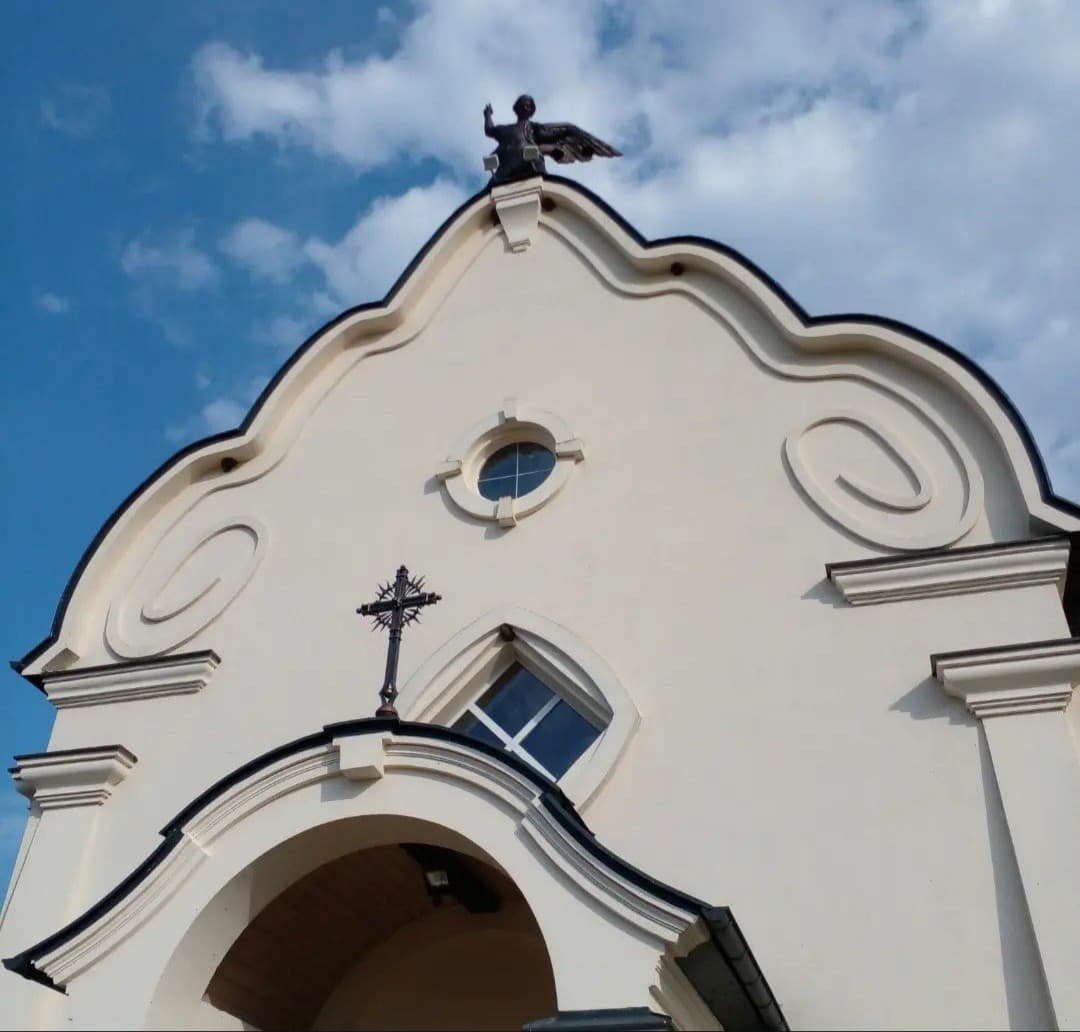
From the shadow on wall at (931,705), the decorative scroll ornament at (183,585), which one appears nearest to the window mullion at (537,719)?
the shadow on wall at (931,705)

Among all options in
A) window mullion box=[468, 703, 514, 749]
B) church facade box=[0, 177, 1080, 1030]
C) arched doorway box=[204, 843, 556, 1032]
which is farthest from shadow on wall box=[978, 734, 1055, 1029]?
window mullion box=[468, 703, 514, 749]

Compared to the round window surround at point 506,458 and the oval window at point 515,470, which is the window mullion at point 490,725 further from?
the oval window at point 515,470

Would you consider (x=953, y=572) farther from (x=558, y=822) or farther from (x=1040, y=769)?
(x=558, y=822)

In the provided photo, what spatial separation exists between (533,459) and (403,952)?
3.73 m

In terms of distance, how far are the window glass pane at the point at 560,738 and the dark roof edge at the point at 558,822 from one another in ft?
4.74

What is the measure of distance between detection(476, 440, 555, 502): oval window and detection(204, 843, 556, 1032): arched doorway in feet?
9.37

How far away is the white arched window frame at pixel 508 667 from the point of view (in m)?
7.75

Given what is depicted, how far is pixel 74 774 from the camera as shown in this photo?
8.55 m

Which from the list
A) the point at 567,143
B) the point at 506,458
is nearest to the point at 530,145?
the point at 567,143

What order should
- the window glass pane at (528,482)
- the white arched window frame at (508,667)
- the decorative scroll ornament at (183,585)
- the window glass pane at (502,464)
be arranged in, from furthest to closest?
the window glass pane at (502,464)
the decorative scroll ornament at (183,585)
the window glass pane at (528,482)
the white arched window frame at (508,667)

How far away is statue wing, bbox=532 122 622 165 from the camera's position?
11.7m

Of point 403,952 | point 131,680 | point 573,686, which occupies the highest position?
point 131,680

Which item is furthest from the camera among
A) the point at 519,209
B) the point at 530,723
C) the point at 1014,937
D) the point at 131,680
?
the point at 519,209

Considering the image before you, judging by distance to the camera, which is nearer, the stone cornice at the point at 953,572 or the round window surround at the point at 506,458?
the stone cornice at the point at 953,572
